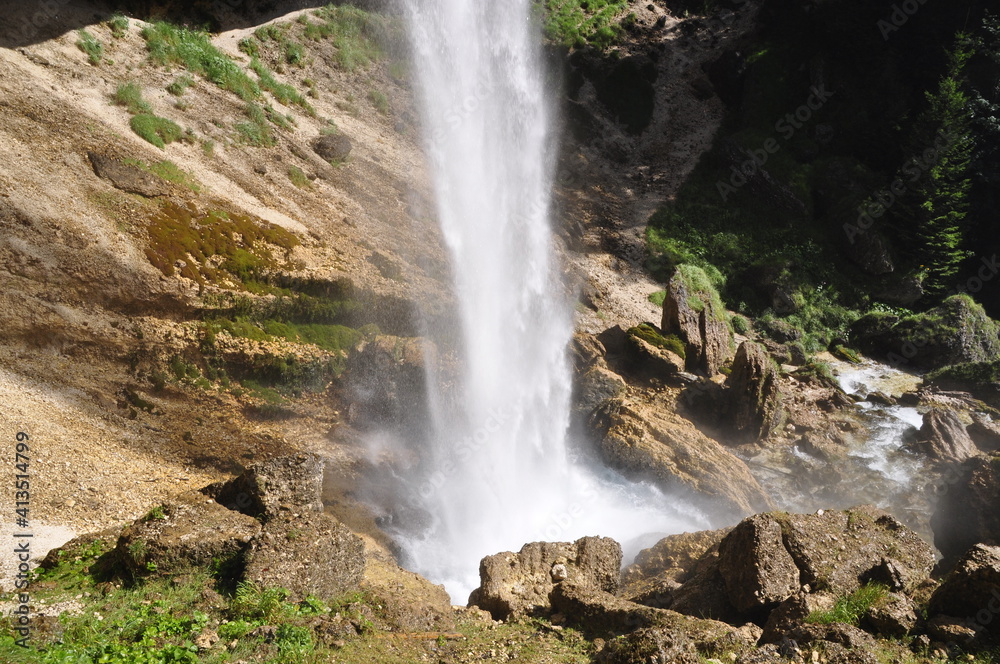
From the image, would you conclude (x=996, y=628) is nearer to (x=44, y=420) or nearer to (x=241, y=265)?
(x=44, y=420)

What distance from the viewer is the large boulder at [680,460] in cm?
1508

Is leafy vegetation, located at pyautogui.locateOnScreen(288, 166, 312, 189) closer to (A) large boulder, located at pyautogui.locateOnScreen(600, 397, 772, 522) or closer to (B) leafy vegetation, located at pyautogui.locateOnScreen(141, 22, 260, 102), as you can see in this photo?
(B) leafy vegetation, located at pyautogui.locateOnScreen(141, 22, 260, 102)

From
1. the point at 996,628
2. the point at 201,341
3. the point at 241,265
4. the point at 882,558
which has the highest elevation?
the point at 996,628

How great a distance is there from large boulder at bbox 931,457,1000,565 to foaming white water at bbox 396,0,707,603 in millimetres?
4711

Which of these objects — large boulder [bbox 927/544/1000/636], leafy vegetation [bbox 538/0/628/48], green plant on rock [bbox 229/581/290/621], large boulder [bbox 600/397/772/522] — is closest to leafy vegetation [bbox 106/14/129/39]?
large boulder [bbox 600/397/772/522]

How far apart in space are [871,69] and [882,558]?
3229 centimetres

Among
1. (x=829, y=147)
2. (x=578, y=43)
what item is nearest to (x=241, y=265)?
(x=578, y=43)

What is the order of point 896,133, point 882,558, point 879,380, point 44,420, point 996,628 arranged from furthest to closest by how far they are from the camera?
point 896,133 < point 879,380 < point 44,420 < point 882,558 < point 996,628

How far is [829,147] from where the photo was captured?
105 ft

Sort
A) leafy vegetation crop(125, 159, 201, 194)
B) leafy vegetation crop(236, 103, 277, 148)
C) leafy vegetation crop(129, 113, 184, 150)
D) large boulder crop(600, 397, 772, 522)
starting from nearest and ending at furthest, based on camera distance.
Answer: large boulder crop(600, 397, 772, 522), leafy vegetation crop(125, 159, 201, 194), leafy vegetation crop(129, 113, 184, 150), leafy vegetation crop(236, 103, 277, 148)
